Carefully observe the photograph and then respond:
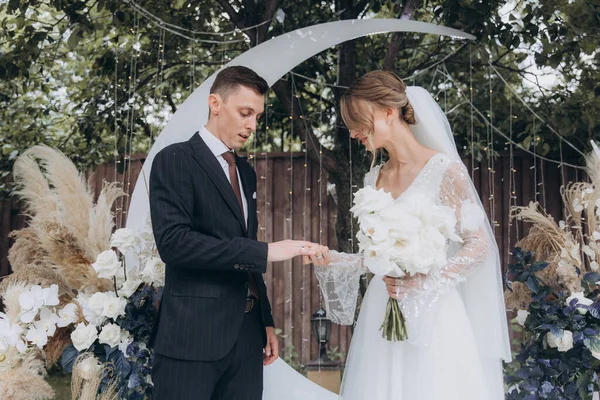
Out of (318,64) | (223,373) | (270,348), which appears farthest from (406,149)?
(318,64)

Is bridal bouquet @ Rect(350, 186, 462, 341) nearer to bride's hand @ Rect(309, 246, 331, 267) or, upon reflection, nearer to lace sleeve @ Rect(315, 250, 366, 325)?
bride's hand @ Rect(309, 246, 331, 267)

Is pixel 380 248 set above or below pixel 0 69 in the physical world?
below

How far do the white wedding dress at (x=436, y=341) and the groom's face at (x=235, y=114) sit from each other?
2.03 ft

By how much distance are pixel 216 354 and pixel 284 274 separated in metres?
3.82

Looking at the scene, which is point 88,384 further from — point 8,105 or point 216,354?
point 8,105

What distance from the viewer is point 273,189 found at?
5902 millimetres

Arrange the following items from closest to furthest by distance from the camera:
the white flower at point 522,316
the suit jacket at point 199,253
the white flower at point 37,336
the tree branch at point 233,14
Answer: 1. the suit jacket at point 199,253
2. the white flower at point 37,336
3. the white flower at point 522,316
4. the tree branch at point 233,14

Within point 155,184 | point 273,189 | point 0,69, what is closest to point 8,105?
point 0,69

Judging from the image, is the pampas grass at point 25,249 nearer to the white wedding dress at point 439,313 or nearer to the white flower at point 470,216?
the white wedding dress at point 439,313

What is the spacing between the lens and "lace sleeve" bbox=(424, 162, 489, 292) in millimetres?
2270

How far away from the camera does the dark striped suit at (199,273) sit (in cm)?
205

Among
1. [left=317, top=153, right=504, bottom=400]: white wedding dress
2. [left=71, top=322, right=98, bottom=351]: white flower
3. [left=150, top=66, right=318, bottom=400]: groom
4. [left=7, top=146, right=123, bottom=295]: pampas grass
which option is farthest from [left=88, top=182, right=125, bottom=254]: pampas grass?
[left=317, top=153, right=504, bottom=400]: white wedding dress

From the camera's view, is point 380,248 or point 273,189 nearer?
point 380,248

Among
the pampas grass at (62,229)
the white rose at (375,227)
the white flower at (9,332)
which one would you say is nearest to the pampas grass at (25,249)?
the pampas grass at (62,229)
